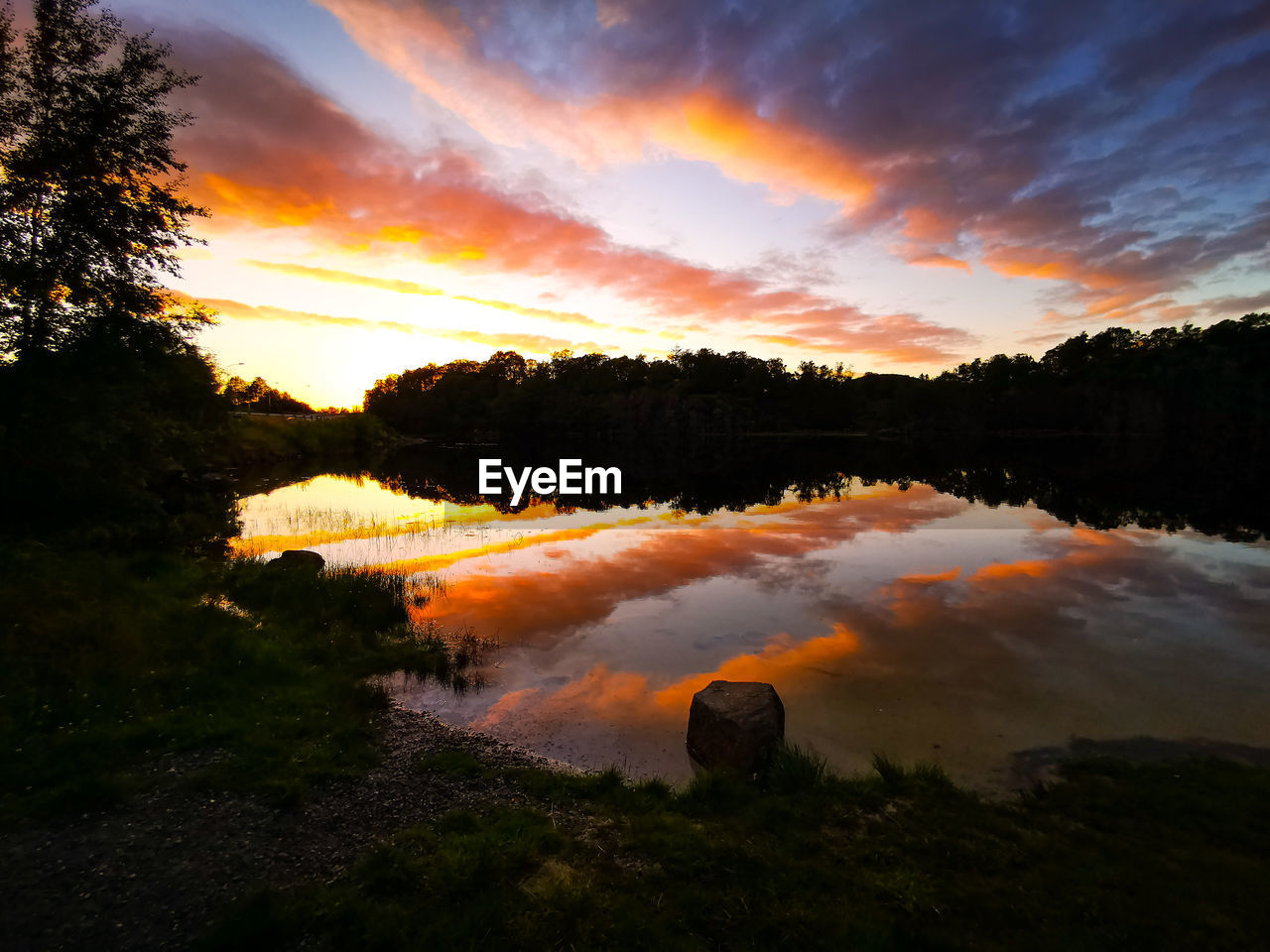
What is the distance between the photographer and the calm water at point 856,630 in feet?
38.5

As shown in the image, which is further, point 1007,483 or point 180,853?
point 1007,483

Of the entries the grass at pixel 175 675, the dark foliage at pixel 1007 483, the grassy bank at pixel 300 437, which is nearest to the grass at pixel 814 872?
the grass at pixel 175 675

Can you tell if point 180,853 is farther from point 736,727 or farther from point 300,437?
point 300,437

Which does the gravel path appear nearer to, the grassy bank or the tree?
the tree

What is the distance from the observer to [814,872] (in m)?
6.91

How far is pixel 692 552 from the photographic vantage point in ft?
94.0

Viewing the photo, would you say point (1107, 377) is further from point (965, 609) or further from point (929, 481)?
point (965, 609)

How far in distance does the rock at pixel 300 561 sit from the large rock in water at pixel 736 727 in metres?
18.2

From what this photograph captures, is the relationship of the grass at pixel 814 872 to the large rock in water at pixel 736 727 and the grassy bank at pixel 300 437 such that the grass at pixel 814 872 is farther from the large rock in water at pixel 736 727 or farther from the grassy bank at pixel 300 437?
the grassy bank at pixel 300 437

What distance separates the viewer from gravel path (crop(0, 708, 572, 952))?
600 centimetres

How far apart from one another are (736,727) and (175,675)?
36.9ft

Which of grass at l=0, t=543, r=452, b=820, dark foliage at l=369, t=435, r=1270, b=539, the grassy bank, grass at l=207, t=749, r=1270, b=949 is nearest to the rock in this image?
grass at l=0, t=543, r=452, b=820

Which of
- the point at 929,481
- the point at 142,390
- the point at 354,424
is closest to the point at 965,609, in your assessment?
the point at 142,390

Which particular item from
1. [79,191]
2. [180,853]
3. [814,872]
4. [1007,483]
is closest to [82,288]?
[79,191]
